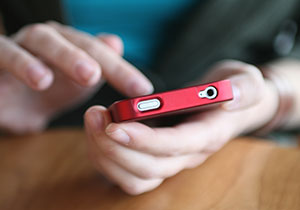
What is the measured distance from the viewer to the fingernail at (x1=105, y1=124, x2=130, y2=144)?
384mm

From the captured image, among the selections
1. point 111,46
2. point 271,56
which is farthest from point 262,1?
point 111,46

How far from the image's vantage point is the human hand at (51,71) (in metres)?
0.58

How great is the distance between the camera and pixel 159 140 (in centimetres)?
42

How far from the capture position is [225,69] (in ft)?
1.94

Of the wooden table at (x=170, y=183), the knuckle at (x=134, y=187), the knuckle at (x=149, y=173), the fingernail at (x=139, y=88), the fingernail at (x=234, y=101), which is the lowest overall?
the wooden table at (x=170, y=183)

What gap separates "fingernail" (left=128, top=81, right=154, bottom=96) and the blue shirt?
0.46 m

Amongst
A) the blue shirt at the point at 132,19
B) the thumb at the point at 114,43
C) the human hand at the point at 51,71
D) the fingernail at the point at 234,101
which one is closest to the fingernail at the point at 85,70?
the human hand at the point at 51,71

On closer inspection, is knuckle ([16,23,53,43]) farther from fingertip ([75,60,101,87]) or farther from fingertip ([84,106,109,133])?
A: fingertip ([84,106,109,133])

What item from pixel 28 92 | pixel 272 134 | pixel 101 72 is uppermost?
pixel 101 72

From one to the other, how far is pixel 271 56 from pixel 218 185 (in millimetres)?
757

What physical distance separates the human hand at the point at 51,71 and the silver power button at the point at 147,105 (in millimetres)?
212

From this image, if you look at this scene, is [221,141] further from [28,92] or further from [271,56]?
[271,56]

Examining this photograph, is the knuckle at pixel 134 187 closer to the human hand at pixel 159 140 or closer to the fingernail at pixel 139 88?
the human hand at pixel 159 140

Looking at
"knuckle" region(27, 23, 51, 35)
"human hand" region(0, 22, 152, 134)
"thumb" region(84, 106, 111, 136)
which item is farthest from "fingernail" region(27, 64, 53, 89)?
"thumb" region(84, 106, 111, 136)
